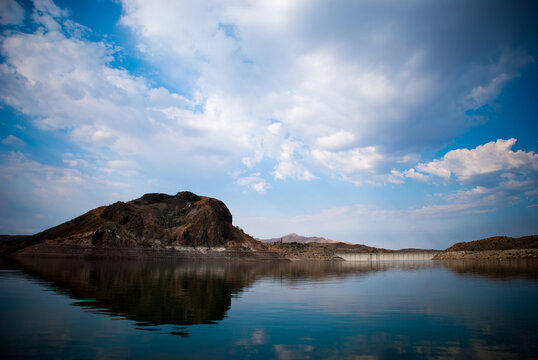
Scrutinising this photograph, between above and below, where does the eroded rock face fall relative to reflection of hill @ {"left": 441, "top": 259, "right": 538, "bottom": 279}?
above

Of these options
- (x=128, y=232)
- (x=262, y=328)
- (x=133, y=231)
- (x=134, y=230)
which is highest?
(x=134, y=230)

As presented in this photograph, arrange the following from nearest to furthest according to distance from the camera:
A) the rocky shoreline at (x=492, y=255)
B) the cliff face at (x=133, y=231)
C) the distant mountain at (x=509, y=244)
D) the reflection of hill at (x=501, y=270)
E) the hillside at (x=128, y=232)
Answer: the reflection of hill at (x=501, y=270)
the hillside at (x=128, y=232)
the cliff face at (x=133, y=231)
the rocky shoreline at (x=492, y=255)
the distant mountain at (x=509, y=244)

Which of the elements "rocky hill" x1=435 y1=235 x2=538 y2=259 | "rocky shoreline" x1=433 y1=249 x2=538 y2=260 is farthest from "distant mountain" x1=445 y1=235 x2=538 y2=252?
"rocky shoreline" x1=433 y1=249 x2=538 y2=260

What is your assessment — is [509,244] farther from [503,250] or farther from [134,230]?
[134,230]

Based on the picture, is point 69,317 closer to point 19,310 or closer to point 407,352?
point 19,310

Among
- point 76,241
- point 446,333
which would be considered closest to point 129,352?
point 446,333

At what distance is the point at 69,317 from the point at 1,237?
209m


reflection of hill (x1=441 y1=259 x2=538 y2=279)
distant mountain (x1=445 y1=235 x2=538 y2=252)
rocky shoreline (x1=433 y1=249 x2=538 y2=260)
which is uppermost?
distant mountain (x1=445 y1=235 x2=538 y2=252)

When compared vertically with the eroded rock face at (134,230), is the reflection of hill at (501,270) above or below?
below

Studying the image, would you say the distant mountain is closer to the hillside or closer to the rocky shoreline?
the rocky shoreline

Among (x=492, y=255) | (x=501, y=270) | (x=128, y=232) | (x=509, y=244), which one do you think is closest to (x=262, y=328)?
(x=501, y=270)

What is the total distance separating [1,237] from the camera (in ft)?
565

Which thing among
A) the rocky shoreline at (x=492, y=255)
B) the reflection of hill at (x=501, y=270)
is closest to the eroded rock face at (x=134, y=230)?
the reflection of hill at (x=501, y=270)

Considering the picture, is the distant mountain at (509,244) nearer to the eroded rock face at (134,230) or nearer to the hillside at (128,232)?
the hillside at (128,232)
